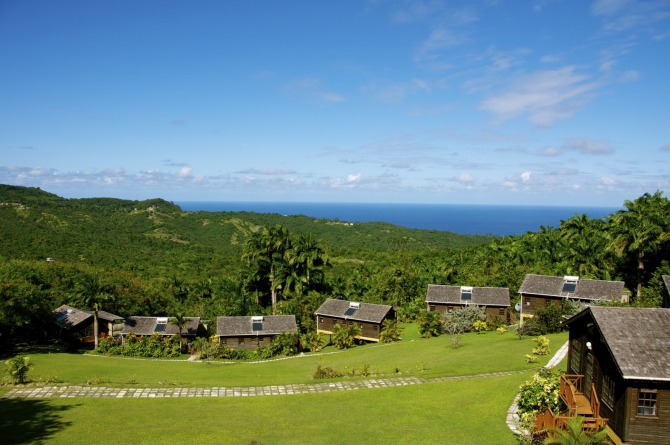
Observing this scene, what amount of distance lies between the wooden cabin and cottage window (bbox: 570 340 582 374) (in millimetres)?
133

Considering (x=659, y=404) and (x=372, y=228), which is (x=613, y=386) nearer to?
(x=659, y=404)

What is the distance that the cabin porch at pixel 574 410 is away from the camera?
1489 cm

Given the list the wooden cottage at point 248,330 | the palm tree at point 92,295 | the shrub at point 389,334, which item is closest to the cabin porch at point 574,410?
the shrub at point 389,334

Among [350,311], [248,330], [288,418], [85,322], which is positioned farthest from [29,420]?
[350,311]

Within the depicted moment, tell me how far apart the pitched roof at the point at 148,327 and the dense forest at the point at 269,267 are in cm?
300

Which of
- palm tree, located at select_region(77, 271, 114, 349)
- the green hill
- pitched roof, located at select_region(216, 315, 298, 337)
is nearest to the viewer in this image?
pitched roof, located at select_region(216, 315, 298, 337)

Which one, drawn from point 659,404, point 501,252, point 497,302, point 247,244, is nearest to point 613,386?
point 659,404

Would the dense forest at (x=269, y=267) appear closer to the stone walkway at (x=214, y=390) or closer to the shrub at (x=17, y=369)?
the shrub at (x=17, y=369)

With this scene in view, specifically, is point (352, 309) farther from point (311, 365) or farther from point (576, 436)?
point (576, 436)

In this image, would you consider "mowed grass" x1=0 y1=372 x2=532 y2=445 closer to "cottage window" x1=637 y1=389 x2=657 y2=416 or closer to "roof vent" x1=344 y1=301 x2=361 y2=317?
"cottage window" x1=637 y1=389 x2=657 y2=416

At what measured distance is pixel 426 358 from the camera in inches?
1176

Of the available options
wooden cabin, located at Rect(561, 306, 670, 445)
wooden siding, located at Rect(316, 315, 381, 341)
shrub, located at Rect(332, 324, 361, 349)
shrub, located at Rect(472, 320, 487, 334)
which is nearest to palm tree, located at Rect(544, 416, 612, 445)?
wooden cabin, located at Rect(561, 306, 670, 445)

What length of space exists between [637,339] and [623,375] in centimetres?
193

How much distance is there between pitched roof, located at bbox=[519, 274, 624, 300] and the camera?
3712 centimetres
